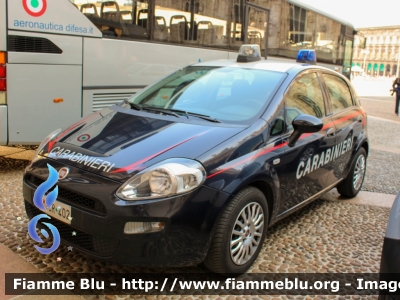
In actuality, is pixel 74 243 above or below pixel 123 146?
below

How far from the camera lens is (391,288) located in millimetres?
2207

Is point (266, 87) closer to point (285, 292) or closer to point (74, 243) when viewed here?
point (285, 292)

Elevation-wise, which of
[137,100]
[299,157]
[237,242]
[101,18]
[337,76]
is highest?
[101,18]

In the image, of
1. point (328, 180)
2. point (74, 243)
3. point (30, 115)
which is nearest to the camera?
point (74, 243)

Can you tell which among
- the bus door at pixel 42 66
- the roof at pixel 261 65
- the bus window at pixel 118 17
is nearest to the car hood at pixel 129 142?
the roof at pixel 261 65

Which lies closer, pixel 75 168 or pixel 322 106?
pixel 75 168

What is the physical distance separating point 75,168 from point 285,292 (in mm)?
1680

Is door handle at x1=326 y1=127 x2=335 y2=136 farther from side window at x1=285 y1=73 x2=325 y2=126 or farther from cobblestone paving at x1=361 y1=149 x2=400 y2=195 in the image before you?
cobblestone paving at x1=361 y1=149 x2=400 y2=195

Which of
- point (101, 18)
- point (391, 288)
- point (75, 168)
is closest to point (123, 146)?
point (75, 168)

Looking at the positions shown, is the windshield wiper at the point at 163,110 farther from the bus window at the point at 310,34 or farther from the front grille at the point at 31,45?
the bus window at the point at 310,34

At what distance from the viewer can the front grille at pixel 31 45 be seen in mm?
5293

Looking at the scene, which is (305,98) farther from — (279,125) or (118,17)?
(118,17)

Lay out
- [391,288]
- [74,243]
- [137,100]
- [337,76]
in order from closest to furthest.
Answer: [391,288] < [74,243] < [137,100] < [337,76]

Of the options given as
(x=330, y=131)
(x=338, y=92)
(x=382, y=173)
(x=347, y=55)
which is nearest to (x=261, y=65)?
(x=330, y=131)
